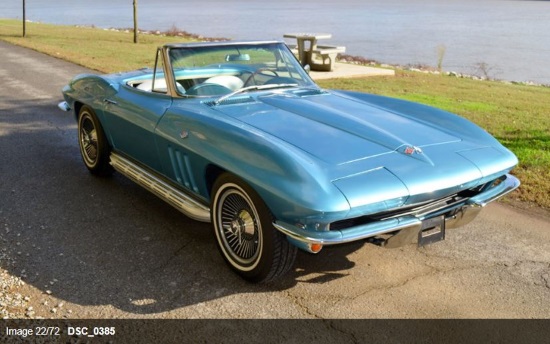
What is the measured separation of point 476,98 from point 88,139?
27.1 ft

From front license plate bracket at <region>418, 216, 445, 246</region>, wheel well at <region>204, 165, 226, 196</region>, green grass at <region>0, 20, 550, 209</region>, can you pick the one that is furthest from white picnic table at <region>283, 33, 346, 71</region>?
front license plate bracket at <region>418, 216, 445, 246</region>

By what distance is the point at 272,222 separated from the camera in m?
3.20

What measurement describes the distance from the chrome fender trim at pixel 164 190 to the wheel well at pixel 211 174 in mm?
157

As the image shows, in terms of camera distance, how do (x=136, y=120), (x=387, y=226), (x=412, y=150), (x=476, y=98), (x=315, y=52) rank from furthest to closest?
(x=315, y=52), (x=476, y=98), (x=136, y=120), (x=412, y=150), (x=387, y=226)

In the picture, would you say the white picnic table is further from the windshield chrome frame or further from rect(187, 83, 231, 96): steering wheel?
rect(187, 83, 231, 96): steering wheel

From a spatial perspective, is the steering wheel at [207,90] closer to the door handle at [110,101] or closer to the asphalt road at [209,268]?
the door handle at [110,101]

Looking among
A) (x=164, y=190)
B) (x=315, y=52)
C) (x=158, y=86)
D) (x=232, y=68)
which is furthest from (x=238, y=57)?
(x=315, y=52)

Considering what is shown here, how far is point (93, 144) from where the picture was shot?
5.60 m

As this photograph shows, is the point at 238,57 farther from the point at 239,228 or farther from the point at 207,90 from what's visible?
the point at 239,228

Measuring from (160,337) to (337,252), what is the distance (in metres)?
1.51

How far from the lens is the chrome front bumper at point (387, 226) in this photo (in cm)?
301

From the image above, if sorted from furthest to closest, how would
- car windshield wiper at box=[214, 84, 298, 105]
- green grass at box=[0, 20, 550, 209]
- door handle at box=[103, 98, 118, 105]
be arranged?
1. green grass at box=[0, 20, 550, 209]
2. door handle at box=[103, 98, 118, 105]
3. car windshield wiper at box=[214, 84, 298, 105]

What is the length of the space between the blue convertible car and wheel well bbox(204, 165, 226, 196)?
1 centimetres

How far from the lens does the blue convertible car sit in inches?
122
